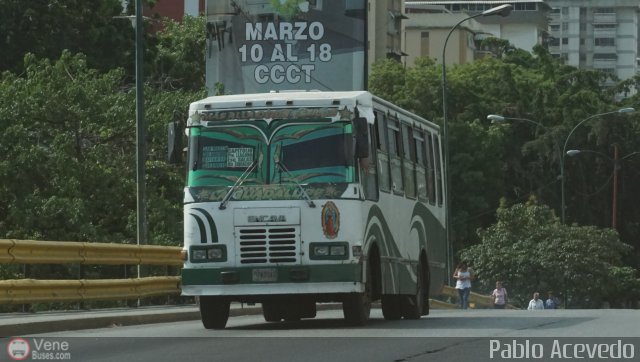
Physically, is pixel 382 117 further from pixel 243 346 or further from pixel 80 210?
pixel 80 210

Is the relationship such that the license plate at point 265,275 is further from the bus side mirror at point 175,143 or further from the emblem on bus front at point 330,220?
the bus side mirror at point 175,143

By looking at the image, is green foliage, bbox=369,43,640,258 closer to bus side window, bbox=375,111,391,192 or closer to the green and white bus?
bus side window, bbox=375,111,391,192

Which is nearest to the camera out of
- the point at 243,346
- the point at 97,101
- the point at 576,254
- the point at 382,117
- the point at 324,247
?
the point at 243,346

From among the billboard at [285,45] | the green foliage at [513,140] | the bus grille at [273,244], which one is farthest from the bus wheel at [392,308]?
the green foliage at [513,140]

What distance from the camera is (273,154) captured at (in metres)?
21.5

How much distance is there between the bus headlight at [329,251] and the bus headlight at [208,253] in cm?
113

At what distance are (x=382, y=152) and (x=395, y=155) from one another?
1.03m

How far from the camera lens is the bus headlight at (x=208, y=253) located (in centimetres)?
2147

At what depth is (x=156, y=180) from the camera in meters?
43.6

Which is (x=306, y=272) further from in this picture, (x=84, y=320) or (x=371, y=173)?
(x=84, y=320)

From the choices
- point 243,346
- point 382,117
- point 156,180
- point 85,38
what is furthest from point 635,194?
point 243,346

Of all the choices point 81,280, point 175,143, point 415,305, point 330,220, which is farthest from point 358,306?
point 81,280

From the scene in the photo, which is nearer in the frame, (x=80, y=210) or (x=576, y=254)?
(x=80, y=210)

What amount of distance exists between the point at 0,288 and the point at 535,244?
48.7 meters
